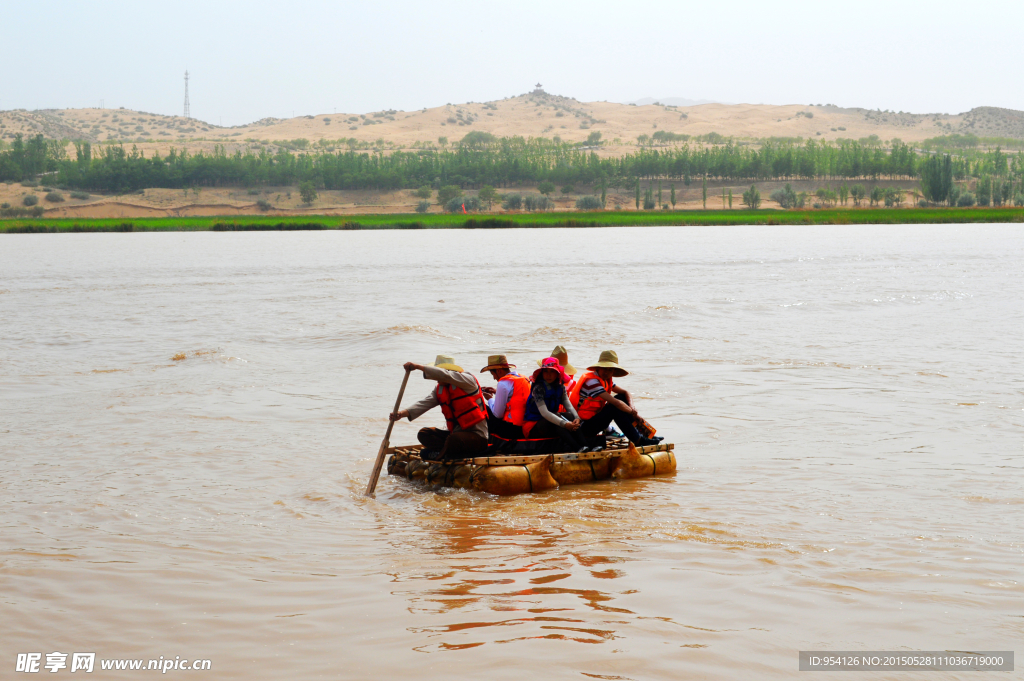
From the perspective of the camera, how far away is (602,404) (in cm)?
1093

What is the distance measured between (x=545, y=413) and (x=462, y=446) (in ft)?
3.55

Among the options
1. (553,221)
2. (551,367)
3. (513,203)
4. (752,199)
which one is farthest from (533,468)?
(513,203)

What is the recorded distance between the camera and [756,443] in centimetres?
1237

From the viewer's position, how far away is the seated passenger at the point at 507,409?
10523mm

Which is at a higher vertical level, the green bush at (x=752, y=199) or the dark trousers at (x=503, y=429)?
the green bush at (x=752, y=199)

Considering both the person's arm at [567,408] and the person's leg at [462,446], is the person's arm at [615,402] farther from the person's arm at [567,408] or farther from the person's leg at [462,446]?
the person's leg at [462,446]

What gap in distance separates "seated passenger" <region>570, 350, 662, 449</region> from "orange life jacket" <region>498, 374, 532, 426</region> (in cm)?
71

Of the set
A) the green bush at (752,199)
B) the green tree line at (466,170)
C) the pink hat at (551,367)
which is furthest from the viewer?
the green tree line at (466,170)

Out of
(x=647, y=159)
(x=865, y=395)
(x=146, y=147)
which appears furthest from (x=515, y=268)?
(x=146, y=147)

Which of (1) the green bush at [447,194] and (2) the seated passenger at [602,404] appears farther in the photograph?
(1) the green bush at [447,194]

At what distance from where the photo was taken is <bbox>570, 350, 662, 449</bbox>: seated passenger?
10.8 meters

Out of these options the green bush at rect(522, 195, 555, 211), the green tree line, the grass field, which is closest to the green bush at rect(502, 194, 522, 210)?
the green bush at rect(522, 195, 555, 211)

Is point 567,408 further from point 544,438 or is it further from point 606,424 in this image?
point 606,424


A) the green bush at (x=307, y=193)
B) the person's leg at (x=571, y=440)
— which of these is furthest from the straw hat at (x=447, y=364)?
the green bush at (x=307, y=193)
